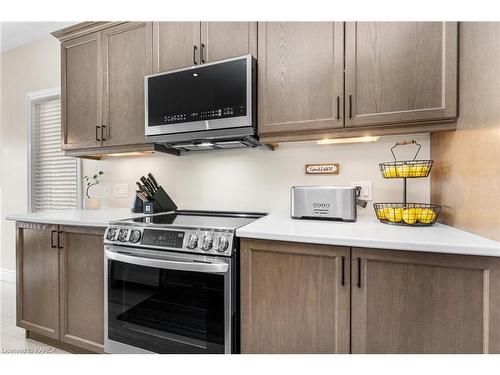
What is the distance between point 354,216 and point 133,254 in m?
1.25

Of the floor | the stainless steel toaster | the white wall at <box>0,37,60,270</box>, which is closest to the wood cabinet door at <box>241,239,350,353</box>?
the stainless steel toaster

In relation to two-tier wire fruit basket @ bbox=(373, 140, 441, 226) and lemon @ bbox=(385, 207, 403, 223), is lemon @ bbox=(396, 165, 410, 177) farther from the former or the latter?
lemon @ bbox=(385, 207, 403, 223)

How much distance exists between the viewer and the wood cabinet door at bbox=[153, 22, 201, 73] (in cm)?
170

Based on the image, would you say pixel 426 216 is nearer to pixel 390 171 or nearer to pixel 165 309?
pixel 390 171

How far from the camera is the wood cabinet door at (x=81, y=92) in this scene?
6.67 feet

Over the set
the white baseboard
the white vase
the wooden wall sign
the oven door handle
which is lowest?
the white baseboard

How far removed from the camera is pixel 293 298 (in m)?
1.17

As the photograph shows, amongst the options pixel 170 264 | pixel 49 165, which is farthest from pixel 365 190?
pixel 49 165

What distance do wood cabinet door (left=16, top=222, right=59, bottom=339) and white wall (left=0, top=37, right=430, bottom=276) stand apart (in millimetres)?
695

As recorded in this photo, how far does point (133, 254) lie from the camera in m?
1.43

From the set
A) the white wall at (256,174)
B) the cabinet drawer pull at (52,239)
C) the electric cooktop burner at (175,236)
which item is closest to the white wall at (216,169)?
the white wall at (256,174)

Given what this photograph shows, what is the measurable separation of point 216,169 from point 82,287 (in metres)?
1.19

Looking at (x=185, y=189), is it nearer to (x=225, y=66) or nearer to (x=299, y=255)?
(x=225, y=66)
